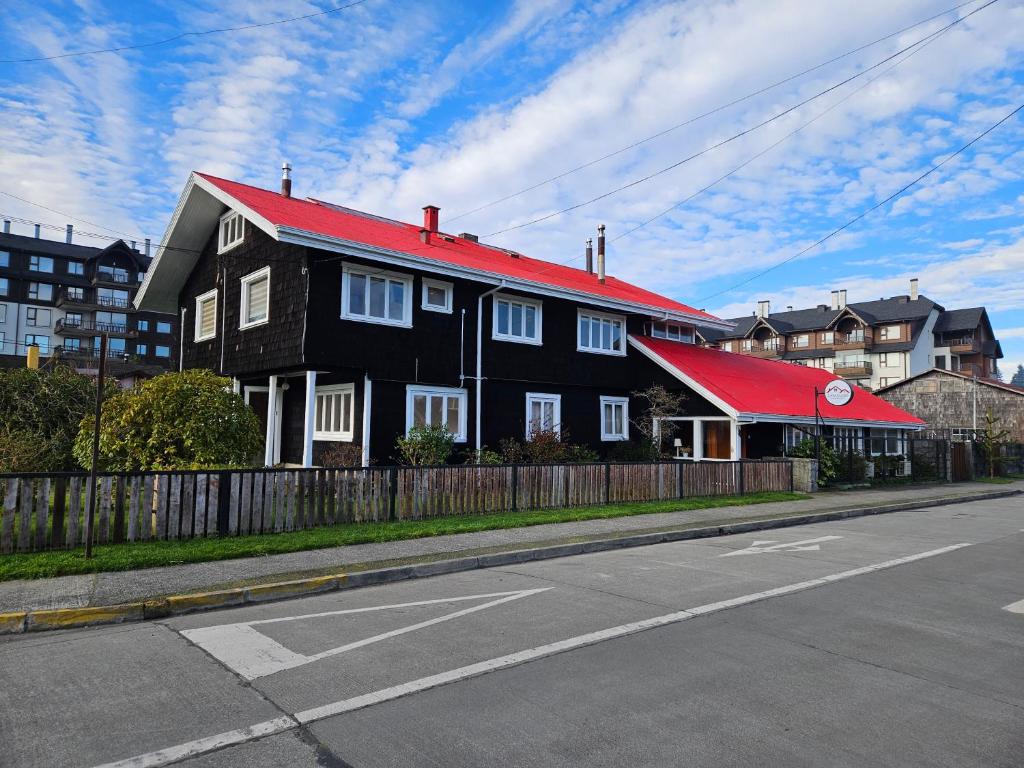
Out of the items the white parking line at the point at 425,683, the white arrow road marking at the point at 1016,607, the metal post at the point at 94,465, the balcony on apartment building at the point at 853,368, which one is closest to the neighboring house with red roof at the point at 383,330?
the metal post at the point at 94,465

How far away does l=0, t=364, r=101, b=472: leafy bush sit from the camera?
53.9 feet

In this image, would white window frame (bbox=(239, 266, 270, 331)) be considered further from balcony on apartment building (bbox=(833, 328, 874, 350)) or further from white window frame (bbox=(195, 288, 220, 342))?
balcony on apartment building (bbox=(833, 328, 874, 350))

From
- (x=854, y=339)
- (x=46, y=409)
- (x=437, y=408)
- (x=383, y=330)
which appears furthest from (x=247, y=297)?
(x=854, y=339)

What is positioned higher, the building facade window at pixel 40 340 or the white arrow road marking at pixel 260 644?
the building facade window at pixel 40 340

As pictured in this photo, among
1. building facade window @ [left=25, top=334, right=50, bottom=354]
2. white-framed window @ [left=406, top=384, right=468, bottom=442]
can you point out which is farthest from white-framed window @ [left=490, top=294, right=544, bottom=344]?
building facade window @ [left=25, top=334, right=50, bottom=354]

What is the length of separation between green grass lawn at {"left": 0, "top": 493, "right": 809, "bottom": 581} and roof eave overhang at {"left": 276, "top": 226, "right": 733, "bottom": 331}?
7.20 metres

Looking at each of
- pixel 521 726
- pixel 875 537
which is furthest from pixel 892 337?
pixel 521 726

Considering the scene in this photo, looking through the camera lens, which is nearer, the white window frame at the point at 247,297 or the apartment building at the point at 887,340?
the white window frame at the point at 247,297

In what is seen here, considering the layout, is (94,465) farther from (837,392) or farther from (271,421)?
(837,392)

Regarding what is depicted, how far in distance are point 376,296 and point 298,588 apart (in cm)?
1123

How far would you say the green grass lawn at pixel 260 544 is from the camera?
8.53m

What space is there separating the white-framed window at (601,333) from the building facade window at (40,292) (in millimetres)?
70677

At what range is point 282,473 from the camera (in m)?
11.4

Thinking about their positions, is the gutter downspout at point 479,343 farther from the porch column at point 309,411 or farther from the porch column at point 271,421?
the porch column at point 271,421
